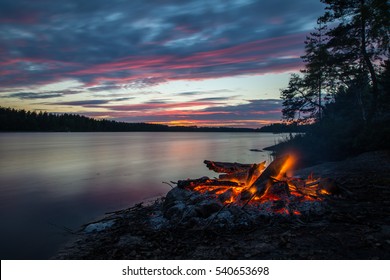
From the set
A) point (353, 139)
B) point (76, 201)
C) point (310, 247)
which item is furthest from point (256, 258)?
point (353, 139)

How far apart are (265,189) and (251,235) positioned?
247 cm

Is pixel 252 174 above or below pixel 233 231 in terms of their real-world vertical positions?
above

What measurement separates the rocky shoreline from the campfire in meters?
0.48

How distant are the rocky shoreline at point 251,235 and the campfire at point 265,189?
0.48 metres

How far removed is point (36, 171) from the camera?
Result: 28875 millimetres

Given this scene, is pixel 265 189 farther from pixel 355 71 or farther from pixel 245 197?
pixel 355 71

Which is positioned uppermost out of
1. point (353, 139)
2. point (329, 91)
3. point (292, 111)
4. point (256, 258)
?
point (329, 91)

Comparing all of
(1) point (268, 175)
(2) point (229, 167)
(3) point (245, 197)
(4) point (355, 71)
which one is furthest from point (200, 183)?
(4) point (355, 71)

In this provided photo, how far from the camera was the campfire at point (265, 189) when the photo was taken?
9.60 meters

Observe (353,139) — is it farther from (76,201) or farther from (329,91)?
(76,201)

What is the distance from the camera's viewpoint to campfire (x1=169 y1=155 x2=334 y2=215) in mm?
9602

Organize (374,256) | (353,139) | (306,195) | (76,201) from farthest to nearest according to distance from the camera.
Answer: (353,139) → (76,201) → (306,195) → (374,256)

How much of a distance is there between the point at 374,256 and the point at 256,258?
2.58 m

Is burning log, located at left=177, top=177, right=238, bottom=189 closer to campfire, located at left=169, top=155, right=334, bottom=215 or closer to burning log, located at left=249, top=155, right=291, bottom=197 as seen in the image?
campfire, located at left=169, top=155, right=334, bottom=215
